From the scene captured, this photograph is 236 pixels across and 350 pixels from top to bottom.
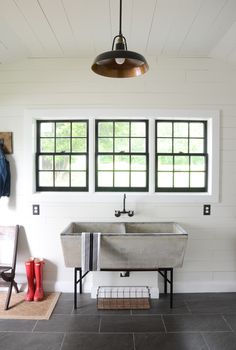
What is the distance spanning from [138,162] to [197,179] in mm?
816

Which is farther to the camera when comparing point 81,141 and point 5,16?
point 81,141

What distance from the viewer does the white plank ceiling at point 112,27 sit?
235 cm

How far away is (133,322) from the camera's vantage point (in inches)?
109

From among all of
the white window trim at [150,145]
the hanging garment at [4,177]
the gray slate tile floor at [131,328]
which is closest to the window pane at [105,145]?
the white window trim at [150,145]

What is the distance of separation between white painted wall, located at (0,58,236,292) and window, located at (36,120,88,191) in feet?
0.57

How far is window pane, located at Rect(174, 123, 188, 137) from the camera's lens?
11.8ft

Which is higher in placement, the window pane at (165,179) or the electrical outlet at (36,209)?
the window pane at (165,179)

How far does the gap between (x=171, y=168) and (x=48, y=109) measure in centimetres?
176

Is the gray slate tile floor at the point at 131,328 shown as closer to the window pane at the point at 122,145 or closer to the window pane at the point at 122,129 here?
the window pane at the point at 122,145

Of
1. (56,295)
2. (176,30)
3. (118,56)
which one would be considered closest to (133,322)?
(56,295)

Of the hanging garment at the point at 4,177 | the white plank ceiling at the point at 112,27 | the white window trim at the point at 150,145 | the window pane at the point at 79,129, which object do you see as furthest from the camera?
the window pane at the point at 79,129

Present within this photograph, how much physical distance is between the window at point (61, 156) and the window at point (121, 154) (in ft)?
0.69

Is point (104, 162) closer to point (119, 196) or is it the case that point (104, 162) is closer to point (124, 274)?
point (119, 196)

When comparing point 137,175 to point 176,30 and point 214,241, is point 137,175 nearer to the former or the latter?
point 214,241
